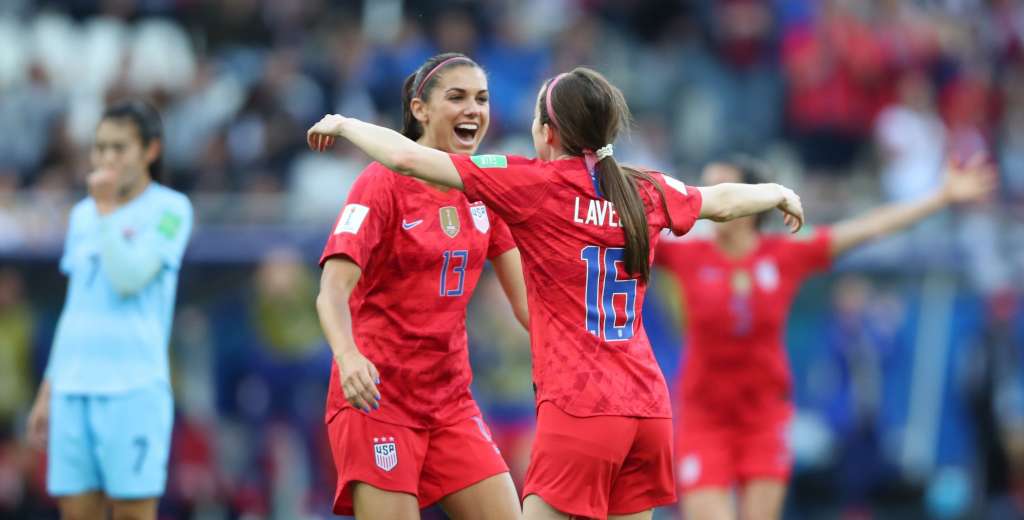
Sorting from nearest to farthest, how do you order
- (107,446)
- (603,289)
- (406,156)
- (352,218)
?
(406,156), (603,289), (352,218), (107,446)

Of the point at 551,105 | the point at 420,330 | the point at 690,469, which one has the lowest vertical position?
the point at 690,469

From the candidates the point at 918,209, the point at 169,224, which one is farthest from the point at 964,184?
the point at 169,224

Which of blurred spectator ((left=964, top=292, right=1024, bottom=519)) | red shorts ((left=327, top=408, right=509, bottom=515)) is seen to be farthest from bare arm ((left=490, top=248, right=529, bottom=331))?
Answer: blurred spectator ((left=964, top=292, right=1024, bottom=519))

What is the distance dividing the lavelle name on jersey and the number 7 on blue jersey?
0.35 ft

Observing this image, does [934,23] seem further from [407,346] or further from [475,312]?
[407,346]

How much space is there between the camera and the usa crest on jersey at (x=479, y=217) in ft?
23.0

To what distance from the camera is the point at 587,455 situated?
20.4 feet

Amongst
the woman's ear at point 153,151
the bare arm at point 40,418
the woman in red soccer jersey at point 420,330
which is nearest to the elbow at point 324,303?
the woman in red soccer jersey at point 420,330

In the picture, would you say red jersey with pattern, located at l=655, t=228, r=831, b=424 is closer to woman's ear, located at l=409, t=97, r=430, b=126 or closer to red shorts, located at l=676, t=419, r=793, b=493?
red shorts, located at l=676, t=419, r=793, b=493

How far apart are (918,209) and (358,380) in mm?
4211

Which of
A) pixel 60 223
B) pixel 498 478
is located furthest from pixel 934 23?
pixel 498 478

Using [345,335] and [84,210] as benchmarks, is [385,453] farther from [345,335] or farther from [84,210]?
[84,210]

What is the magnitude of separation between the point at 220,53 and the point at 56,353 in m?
8.38

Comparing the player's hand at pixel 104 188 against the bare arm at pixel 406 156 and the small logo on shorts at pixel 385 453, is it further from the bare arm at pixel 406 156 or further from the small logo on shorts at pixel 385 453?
the small logo on shorts at pixel 385 453
